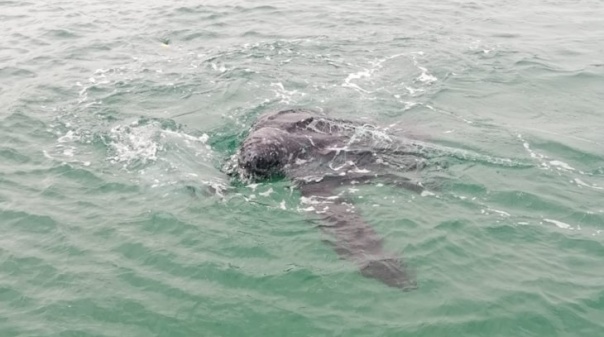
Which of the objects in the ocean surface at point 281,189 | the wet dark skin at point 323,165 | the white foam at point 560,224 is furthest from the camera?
the white foam at point 560,224

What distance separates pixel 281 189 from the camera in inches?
462

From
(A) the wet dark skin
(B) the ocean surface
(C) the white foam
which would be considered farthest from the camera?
(C) the white foam

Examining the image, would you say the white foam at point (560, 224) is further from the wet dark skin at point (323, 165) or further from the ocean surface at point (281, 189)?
the wet dark skin at point (323, 165)

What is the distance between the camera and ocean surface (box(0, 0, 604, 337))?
342 inches

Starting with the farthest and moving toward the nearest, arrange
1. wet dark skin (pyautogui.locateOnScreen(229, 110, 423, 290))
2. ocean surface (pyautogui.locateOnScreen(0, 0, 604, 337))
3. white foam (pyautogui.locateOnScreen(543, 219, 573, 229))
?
white foam (pyautogui.locateOnScreen(543, 219, 573, 229)) → wet dark skin (pyautogui.locateOnScreen(229, 110, 423, 290)) → ocean surface (pyautogui.locateOnScreen(0, 0, 604, 337))

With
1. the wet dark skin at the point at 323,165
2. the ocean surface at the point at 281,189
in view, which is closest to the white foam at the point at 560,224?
the ocean surface at the point at 281,189

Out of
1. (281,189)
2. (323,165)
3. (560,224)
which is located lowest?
(560,224)

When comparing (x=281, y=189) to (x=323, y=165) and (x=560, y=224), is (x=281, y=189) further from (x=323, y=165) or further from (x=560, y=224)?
(x=560, y=224)

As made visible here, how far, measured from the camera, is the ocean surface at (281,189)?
28.5 feet

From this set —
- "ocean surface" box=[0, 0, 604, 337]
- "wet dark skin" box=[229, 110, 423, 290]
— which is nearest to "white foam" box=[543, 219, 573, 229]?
"ocean surface" box=[0, 0, 604, 337]

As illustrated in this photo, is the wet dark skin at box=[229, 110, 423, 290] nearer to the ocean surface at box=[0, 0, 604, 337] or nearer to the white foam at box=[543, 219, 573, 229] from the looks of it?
the ocean surface at box=[0, 0, 604, 337]

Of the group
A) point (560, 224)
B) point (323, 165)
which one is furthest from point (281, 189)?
point (560, 224)

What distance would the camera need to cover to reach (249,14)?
24312 mm

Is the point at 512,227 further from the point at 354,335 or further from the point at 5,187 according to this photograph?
the point at 5,187
